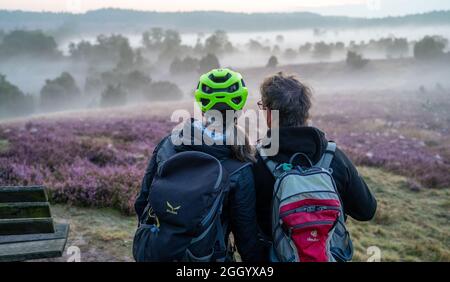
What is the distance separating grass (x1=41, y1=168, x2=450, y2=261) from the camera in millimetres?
6448

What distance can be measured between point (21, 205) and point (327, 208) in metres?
3.18

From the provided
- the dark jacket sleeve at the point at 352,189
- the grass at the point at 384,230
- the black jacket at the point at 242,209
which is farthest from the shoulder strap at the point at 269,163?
the grass at the point at 384,230

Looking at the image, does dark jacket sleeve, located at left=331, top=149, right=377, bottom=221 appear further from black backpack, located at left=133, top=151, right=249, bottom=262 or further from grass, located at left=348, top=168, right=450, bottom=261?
grass, located at left=348, top=168, right=450, bottom=261

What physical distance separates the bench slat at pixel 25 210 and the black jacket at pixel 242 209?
1.85 meters

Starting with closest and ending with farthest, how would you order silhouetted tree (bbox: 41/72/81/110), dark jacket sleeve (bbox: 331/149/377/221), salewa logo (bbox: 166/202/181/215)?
1. salewa logo (bbox: 166/202/181/215)
2. dark jacket sleeve (bbox: 331/149/377/221)
3. silhouetted tree (bbox: 41/72/81/110)

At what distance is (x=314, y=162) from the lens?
10.9ft

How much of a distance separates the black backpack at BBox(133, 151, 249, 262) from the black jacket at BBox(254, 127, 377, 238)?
351 mm

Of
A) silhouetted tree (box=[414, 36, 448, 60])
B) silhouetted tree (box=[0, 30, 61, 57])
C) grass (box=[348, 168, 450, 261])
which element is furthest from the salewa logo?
silhouetted tree (box=[0, 30, 61, 57])

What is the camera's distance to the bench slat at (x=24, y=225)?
430 centimetres

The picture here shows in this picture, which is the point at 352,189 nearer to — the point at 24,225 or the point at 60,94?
the point at 24,225

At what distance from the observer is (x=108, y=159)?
10.8m

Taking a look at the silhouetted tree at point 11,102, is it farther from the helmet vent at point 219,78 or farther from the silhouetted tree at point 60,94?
the helmet vent at point 219,78
